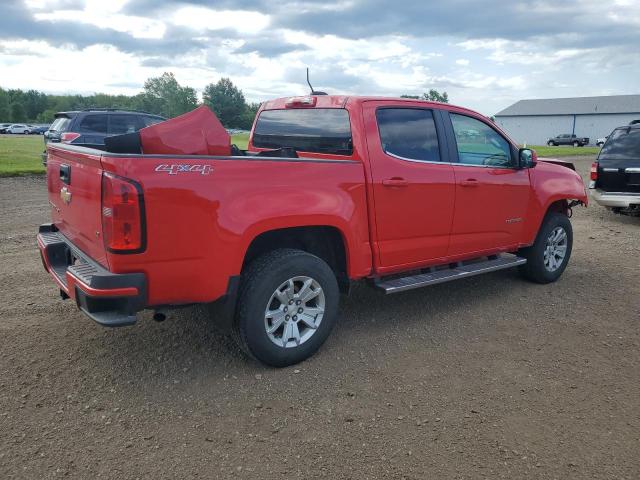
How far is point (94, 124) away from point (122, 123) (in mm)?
760

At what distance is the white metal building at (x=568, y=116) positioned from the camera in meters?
71.4

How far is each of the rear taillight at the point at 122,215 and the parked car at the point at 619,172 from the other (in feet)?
29.1

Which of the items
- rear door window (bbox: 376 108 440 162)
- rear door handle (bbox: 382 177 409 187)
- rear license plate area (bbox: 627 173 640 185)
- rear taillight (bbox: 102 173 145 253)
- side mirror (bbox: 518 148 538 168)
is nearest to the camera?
rear taillight (bbox: 102 173 145 253)

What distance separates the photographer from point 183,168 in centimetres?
313

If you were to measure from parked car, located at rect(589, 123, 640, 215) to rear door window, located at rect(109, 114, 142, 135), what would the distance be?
11232 mm

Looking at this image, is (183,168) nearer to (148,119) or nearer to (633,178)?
(633,178)

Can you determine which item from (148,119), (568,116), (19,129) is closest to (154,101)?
(19,129)

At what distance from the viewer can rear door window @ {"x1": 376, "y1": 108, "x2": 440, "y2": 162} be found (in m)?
4.32

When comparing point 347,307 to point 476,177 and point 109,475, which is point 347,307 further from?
point 109,475

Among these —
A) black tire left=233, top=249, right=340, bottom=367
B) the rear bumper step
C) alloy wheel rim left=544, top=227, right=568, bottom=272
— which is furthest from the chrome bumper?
the rear bumper step

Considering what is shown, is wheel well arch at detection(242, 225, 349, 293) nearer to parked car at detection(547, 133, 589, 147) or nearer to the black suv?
the black suv

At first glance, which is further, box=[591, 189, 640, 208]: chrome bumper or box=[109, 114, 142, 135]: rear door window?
box=[109, 114, 142, 135]: rear door window

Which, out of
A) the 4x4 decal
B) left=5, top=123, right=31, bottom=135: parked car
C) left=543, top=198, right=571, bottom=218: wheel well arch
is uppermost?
left=5, top=123, right=31, bottom=135: parked car

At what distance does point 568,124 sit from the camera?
247 ft
